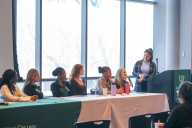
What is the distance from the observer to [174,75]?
20.3 ft

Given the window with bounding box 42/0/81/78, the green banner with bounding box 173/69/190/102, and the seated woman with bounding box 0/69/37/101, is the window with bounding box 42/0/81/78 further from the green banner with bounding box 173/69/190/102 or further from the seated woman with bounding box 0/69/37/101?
the seated woman with bounding box 0/69/37/101

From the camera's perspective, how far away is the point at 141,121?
159 inches

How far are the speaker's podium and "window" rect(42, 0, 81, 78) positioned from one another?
2.05 meters

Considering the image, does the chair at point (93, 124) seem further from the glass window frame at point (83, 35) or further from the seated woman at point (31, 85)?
the glass window frame at point (83, 35)

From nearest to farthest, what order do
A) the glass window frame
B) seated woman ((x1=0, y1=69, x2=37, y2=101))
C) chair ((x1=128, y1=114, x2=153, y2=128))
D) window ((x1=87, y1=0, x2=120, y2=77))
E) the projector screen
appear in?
chair ((x1=128, y1=114, x2=153, y2=128)) < seated woman ((x1=0, y1=69, x2=37, y2=101)) < the projector screen < the glass window frame < window ((x1=87, y1=0, x2=120, y2=77))

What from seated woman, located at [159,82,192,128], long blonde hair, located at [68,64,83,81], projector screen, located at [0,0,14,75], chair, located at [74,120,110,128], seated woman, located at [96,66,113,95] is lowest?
chair, located at [74,120,110,128]

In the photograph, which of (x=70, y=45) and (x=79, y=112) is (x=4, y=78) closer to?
(x=79, y=112)

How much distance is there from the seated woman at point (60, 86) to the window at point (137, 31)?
11.5ft

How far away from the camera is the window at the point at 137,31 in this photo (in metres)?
8.70

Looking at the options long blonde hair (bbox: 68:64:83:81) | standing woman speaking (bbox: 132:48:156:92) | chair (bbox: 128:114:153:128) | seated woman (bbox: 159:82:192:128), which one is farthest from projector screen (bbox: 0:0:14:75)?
seated woman (bbox: 159:82:192:128)

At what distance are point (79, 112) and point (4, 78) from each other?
41.3 inches

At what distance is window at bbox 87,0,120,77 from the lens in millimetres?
7982

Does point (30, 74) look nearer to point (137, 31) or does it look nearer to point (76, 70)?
point (76, 70)

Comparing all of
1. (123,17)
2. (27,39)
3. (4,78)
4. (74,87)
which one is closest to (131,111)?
(74,87)
